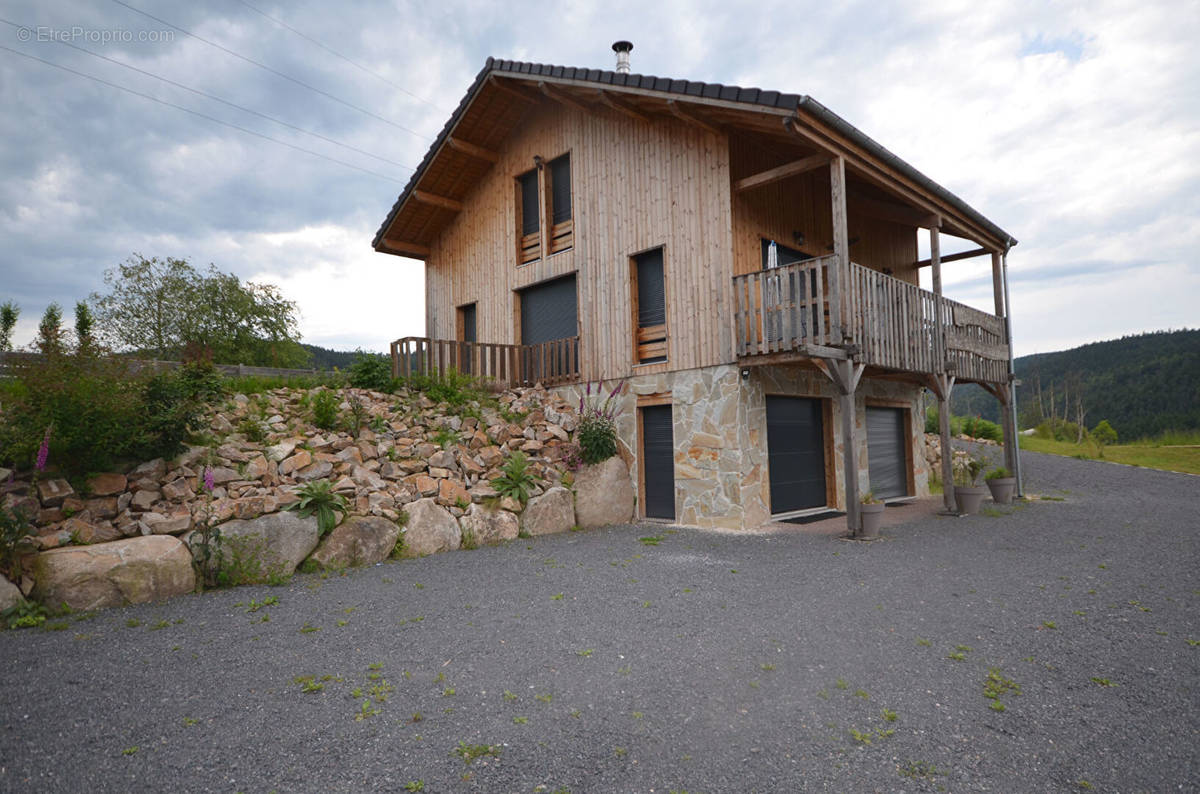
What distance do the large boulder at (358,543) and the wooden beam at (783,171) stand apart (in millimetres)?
6978

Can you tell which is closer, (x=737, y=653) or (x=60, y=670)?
(x=60, y=670)

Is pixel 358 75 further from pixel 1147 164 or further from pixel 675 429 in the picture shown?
pixel 1147 164

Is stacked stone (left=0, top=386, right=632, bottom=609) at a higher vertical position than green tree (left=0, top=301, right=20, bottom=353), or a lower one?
lower

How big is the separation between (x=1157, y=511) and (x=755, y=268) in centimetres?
820

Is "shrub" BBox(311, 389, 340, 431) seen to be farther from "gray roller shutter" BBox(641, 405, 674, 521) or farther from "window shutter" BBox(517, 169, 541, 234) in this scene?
"window shutter" BBox(517, 169, 541, 234)

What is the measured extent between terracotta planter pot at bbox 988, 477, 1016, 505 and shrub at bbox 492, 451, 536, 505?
360 inches

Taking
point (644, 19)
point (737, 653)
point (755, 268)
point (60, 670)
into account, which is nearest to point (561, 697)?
point (737, 653)

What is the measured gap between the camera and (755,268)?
9.72m

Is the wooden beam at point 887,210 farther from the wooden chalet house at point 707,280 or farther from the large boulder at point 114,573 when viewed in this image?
the large boulder at point 114,573

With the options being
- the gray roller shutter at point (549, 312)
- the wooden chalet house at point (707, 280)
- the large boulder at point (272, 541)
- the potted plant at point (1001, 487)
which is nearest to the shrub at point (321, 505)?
the large boulder at point (272, 541)

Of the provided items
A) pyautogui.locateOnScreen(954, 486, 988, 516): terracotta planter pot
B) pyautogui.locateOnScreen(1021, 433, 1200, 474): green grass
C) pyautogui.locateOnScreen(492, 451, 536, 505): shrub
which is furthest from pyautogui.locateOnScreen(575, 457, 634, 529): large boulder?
pyautogui.locateOnScreen(1021, 433, 1200, 474): green grass

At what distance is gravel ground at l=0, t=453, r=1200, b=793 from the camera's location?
261 cm

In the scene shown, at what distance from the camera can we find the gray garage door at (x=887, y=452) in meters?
12.5

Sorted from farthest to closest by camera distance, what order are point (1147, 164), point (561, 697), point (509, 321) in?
point (509, 321), point (1147, 164), point (561, 697)
